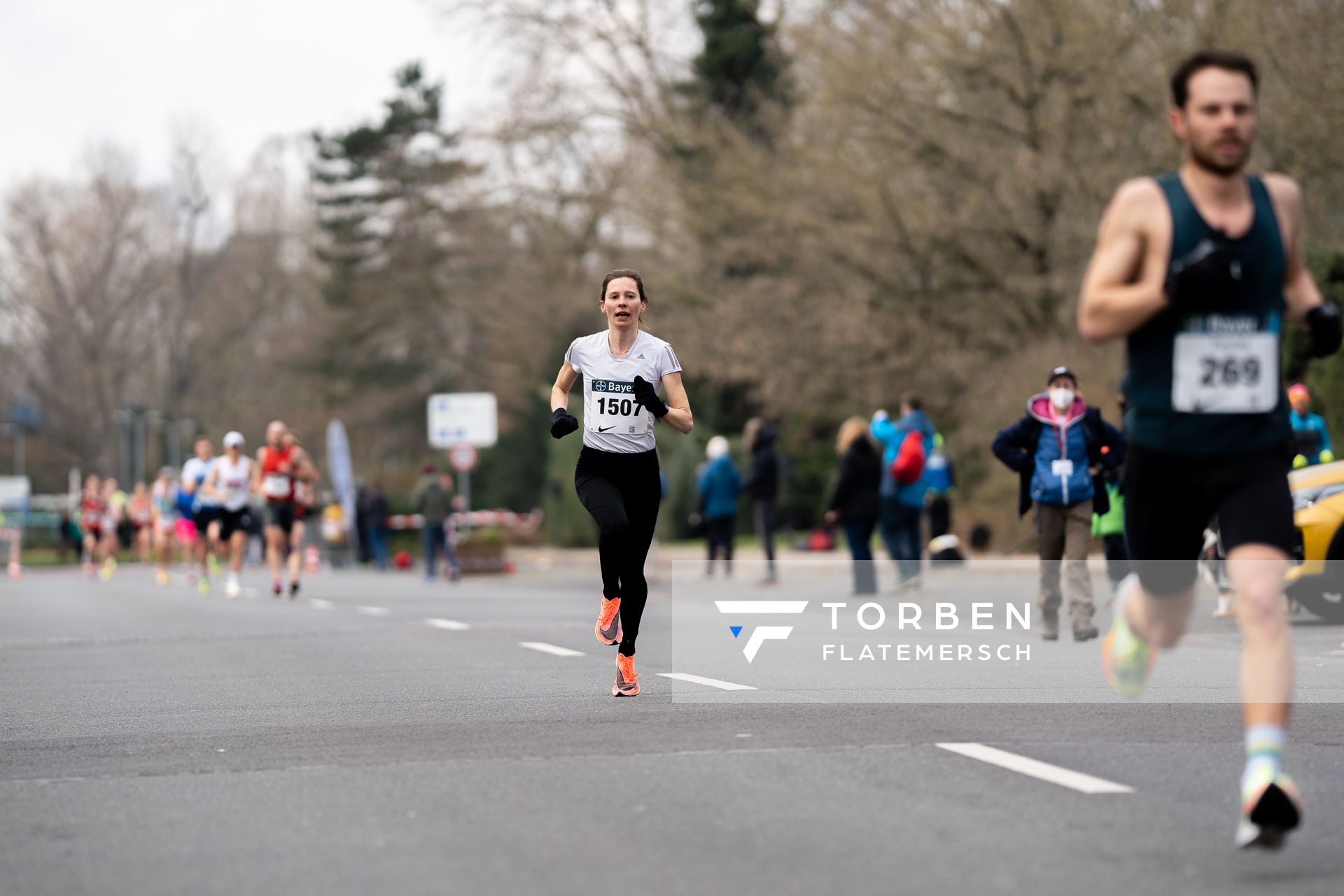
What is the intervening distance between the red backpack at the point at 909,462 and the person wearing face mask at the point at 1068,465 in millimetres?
6391

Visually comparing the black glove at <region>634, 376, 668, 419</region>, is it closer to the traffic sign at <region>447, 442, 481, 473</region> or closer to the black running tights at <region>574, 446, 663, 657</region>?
the black running tights at <region>574, 446, 663, 657</region>

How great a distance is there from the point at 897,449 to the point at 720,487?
599cm

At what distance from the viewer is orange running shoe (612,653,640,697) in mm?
9891

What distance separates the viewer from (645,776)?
7.11 m

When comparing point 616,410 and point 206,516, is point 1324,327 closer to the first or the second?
point 616,410

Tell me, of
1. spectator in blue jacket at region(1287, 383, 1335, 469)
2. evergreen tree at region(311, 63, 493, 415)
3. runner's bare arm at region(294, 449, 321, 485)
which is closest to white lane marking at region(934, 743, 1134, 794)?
spectator in blue jacket at region(1287, 383, 1335, 469)

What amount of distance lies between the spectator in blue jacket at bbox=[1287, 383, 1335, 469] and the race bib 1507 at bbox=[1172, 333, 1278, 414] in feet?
38.0

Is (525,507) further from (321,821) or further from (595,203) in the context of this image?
(321,821)

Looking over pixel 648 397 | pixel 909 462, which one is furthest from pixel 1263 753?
pixel 909 462

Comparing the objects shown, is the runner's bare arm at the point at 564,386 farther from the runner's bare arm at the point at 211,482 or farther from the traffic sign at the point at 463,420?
the traffic sign at the point at 463,420

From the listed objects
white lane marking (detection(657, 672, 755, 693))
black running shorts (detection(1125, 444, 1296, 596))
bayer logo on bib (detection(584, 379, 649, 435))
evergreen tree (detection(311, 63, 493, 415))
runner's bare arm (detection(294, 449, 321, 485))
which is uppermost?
evergreen tree (detection(311, 63, 493, 415))

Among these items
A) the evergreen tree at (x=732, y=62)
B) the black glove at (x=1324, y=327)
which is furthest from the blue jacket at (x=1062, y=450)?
the evergreen tree at (x=732, y=62)

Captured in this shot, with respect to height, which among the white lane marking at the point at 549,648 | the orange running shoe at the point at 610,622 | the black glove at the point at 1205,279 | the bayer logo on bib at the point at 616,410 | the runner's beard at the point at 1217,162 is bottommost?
the white lane marking at the point at 549,648

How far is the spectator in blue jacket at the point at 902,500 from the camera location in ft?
68.6
